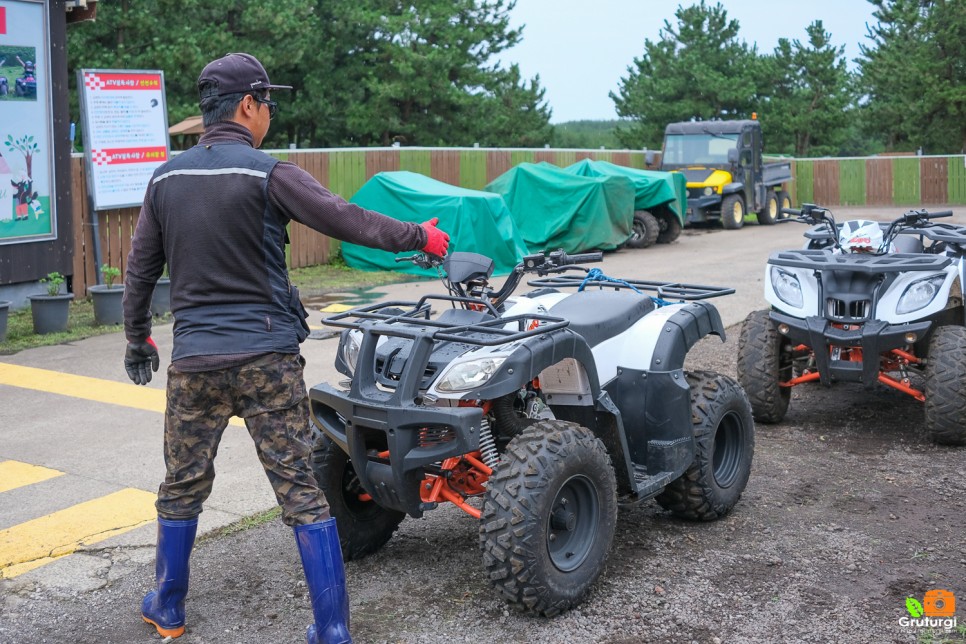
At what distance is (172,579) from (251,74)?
1751 mm

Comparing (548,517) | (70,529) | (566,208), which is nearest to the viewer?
(548,517)

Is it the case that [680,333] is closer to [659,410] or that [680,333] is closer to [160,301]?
[659,410]

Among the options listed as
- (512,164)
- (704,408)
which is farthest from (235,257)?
(512,164)

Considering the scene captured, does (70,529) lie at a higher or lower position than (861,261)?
lower

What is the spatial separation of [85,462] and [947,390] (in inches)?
186

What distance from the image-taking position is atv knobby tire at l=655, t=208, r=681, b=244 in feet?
63.5

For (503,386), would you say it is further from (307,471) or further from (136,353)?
(136,353)

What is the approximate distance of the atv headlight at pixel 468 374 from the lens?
374 cm

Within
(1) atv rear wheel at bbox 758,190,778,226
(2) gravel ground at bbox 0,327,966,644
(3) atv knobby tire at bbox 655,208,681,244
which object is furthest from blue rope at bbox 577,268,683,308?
(1) atv rear wheel at bbox 758,190,778,226

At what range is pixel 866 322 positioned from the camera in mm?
6199

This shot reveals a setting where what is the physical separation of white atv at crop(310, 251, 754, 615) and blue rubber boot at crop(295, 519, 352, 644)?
14.4 inches

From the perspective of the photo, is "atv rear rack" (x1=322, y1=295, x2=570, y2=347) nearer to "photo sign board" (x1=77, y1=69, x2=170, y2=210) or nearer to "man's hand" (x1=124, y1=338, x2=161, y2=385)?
"man's hand" (x1=124, y1=338, x2=161, y2=385)

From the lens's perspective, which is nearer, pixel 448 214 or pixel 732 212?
pixel 448 214

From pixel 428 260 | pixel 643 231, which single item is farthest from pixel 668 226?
pixel 428 260
